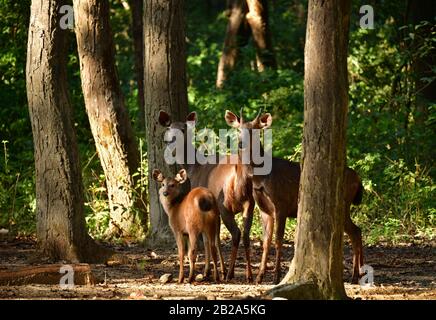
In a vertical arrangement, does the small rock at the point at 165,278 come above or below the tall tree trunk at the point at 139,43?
below

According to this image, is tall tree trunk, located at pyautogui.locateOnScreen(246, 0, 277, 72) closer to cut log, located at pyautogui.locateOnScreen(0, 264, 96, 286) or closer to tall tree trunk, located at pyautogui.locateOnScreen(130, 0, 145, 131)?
tall tree trunk, located at pyautogui.locateOnScreen(130, 0, 145, 131)

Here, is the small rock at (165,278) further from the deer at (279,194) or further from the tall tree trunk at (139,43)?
the tall tree trunk at (139,43)

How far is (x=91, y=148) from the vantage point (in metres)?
20.5

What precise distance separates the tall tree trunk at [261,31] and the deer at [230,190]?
41.6ft

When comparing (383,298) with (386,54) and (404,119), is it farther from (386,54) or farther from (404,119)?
(386,54)

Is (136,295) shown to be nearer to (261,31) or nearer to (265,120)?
(265,120)

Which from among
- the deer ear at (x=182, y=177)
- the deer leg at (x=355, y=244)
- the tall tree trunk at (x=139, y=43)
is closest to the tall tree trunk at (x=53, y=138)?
the deer ear at (x=182, y=177)

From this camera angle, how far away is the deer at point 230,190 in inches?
516

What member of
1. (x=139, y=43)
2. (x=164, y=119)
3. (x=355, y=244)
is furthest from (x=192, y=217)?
(x=139, y=43)

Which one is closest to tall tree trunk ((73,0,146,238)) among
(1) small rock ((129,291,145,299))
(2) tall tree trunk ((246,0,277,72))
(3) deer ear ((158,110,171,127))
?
(3) deer ear ((158,110,171,127))

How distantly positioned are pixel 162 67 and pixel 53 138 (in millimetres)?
2609

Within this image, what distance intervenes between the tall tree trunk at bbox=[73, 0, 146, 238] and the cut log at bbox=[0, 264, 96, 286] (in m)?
5.14

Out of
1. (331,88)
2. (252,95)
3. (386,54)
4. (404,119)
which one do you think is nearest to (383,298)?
(331,88)

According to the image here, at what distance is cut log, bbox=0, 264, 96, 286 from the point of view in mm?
11969
